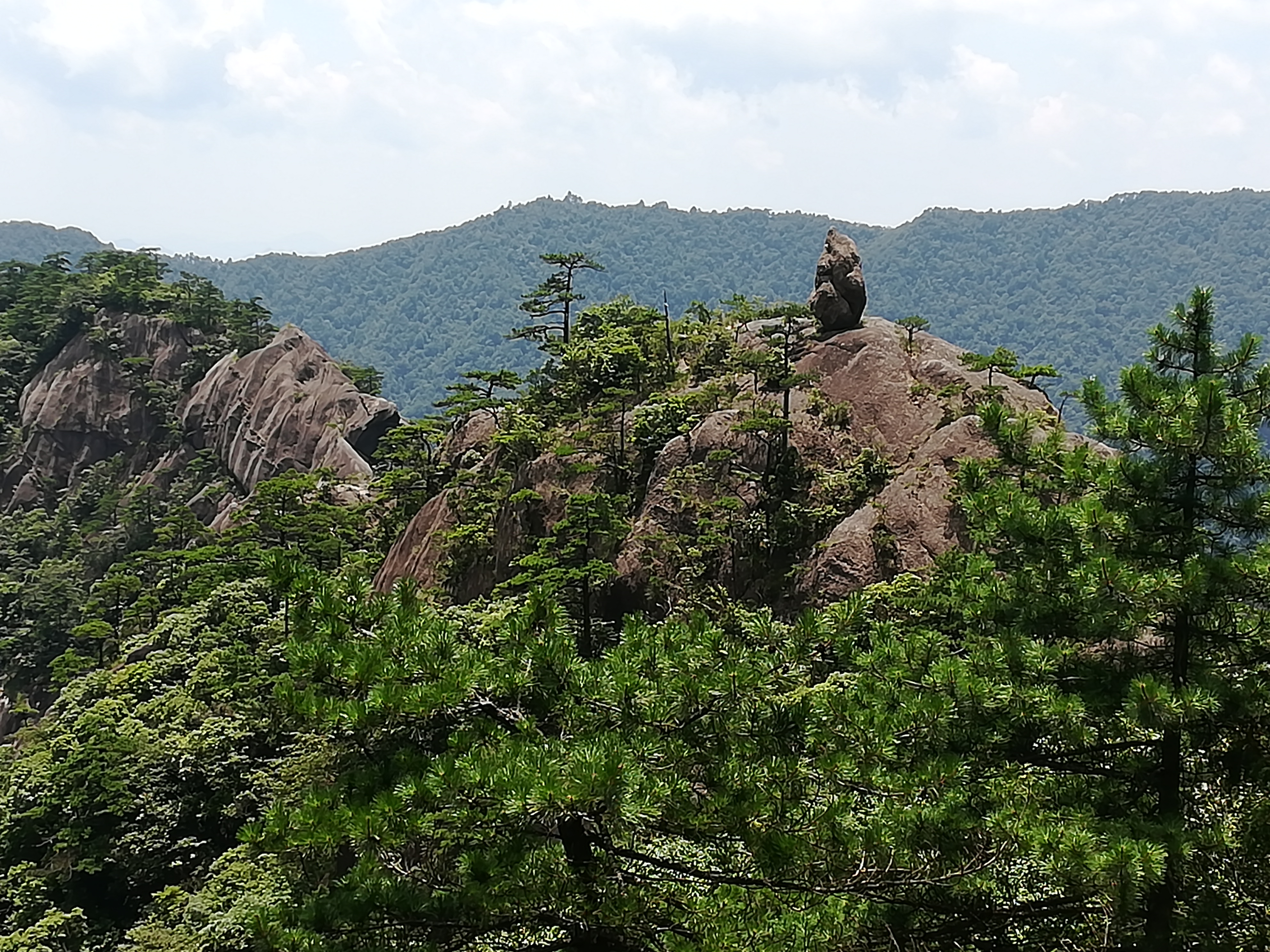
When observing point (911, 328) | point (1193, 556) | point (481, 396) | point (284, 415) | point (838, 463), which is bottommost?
point (284, 415)

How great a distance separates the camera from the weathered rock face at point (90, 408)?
125ft

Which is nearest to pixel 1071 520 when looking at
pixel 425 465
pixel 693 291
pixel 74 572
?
pixel 425 465

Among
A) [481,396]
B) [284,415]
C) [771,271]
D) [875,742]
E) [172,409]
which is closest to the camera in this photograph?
[875,742]

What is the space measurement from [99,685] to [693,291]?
10748 cm

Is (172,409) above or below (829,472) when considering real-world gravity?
below

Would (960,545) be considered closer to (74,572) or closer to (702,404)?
(702,404)

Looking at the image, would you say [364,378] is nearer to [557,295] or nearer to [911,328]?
[557,295]

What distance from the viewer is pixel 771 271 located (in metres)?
124

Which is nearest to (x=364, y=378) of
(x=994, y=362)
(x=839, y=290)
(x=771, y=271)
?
(x=839, y=290)

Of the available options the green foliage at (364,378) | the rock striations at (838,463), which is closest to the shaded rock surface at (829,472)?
the rock striations at (838,463)

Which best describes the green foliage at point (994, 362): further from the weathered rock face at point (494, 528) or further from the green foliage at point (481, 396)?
Result: the green foliage at point (481, 396)

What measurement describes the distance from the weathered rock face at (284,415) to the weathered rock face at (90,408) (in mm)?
2233

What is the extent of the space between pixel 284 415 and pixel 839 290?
24320mm

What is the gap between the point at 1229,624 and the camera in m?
4.48
